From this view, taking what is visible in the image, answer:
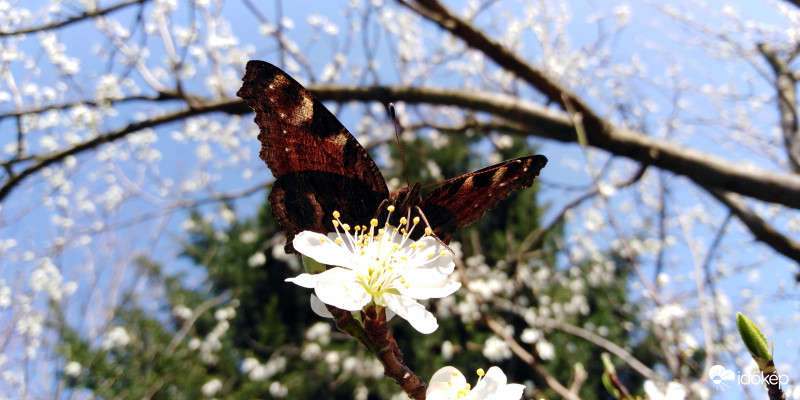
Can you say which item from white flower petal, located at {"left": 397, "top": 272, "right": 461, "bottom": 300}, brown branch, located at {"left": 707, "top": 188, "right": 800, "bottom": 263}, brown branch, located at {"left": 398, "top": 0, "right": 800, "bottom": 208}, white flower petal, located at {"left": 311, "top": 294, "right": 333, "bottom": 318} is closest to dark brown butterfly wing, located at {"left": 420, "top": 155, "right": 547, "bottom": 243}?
white flower petal, located at {"left": 397, "top": 272, "right": 461, "bottom": 300}

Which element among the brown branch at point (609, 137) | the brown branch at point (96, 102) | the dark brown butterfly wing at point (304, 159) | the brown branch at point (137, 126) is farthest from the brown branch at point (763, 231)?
the brown branch at point (96, 102)

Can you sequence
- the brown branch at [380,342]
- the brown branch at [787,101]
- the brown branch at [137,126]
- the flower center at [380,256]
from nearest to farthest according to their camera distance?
the brown branch at [380,342]
the flower center at [380,256]
the brown branch at [137,126]
the brown branch at [787,101]

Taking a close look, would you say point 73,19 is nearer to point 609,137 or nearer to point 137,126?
point 137,126

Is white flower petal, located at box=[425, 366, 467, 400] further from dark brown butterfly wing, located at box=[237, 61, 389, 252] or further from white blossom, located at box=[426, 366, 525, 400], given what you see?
dark brown butterfly wing, located at box=[237, 61, 389, 252]

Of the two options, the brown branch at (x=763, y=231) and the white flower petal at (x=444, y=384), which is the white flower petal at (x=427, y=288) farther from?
the brown branch at (x=763, y=231)

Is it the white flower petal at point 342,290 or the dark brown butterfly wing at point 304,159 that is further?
the dark brown butterfly wing at point 304,159

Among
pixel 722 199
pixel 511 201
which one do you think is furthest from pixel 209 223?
pixel 722 199

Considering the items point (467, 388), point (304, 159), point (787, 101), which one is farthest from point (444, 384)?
point (787, 101)

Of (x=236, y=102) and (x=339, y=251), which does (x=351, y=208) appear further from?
(x=236, y=102)
